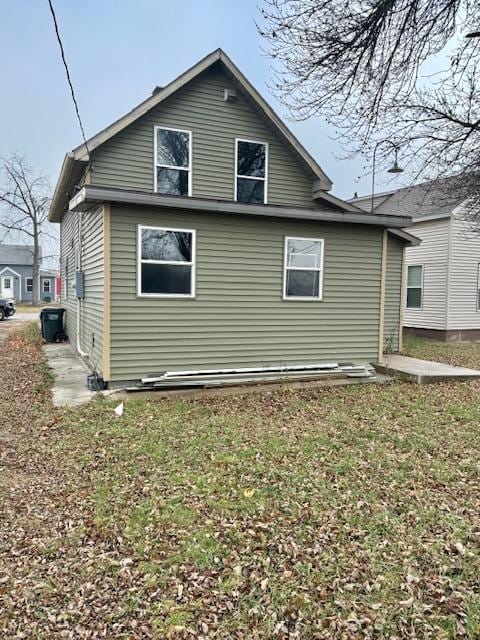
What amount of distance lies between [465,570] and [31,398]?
6359mm

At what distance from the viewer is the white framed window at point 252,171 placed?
406 inches

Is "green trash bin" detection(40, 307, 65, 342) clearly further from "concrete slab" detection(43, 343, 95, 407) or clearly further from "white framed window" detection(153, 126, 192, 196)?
"white framed window" detection(153, 126, 192, 196)

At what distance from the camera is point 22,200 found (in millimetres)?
40156

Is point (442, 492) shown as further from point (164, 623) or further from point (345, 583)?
point (164, 623)

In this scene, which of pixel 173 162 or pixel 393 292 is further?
pixel 393 292

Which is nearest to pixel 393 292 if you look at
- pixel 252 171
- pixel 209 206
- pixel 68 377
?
pixel 252 171

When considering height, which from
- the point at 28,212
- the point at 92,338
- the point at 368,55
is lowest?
the point at 92,338

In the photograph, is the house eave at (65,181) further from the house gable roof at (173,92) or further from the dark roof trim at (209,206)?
the dark roof trim at (209,206)

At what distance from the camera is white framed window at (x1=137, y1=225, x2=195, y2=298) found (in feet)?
24.4

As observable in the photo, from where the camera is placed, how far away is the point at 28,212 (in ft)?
132

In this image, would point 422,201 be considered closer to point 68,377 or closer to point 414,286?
point 414,286

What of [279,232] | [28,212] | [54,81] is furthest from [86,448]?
[28,212]

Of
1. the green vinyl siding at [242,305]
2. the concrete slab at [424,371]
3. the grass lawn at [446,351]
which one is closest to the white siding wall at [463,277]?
the grass lawn at [446,351]

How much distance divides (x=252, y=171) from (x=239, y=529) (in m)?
8.68
